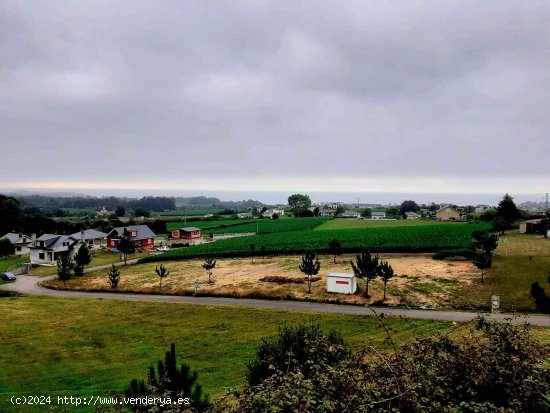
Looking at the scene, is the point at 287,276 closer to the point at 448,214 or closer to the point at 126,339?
the point at 126,339

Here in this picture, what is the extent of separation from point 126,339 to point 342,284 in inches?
700

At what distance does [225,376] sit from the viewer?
1683cm

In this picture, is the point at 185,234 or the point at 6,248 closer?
the point at 6,248

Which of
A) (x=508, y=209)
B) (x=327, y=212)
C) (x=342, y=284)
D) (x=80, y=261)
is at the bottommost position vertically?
(x=80, y=261)

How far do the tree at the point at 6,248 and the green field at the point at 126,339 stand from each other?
40002 mm

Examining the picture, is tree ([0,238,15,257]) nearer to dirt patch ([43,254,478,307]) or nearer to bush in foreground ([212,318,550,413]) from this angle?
dirt patch ([43,254,478,307])

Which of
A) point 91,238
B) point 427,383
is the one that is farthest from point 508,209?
point 427,383

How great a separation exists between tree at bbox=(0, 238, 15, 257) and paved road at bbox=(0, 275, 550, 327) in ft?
84.7

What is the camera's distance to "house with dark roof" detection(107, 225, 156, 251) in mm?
71775

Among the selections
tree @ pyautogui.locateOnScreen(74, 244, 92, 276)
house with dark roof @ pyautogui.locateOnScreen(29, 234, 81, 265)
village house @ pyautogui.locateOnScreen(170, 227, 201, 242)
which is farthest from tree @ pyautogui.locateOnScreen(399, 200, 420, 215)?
tree @ pyautogui.locateOnScreen(74, 244, 92, 276)

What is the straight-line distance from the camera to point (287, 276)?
41656 mm

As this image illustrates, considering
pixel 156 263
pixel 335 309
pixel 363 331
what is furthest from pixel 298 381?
pixel 156 263

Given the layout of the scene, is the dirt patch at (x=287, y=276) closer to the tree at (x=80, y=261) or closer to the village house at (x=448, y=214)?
the tree at (x=80, y=261)

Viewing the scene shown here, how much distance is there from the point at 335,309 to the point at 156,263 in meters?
36.6
